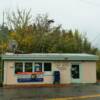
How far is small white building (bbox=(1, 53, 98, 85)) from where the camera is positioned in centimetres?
4072

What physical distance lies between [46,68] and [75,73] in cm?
308

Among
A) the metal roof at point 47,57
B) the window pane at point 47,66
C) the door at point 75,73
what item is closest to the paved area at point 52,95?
the metal roof at point 47,57

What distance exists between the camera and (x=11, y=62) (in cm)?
4072

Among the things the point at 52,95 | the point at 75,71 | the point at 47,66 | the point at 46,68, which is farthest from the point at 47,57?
the point at 52,95

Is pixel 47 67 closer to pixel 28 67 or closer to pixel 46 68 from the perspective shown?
pixel 46 68

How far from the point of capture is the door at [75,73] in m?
42.0

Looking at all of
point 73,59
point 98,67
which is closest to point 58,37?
point 98,67

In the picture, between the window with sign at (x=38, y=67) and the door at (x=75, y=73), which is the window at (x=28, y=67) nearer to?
the window with sign at (x=38, y=67)

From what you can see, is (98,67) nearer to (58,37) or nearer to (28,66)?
(28,66)

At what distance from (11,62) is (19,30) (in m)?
22.8

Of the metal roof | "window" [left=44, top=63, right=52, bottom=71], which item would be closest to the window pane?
"window" [left=44, top=63, right=52, bottom=71]

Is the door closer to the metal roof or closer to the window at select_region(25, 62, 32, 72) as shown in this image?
the metal roof

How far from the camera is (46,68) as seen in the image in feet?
136

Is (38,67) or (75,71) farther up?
(38,67)
